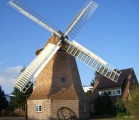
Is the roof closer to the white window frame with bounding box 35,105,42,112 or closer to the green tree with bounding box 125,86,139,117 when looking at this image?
the green tree with bounding box 125,86,139,117

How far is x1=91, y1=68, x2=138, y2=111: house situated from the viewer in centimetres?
4662

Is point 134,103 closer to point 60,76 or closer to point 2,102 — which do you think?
point 60,76

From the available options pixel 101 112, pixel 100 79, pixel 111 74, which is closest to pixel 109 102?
pixel 101 112

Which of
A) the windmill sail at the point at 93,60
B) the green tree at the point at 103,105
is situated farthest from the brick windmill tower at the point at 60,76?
the green tree at the point at 103,105

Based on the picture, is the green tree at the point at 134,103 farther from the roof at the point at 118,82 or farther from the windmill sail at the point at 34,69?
the roof at the point at 118,82

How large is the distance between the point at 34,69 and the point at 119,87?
18.1 metres

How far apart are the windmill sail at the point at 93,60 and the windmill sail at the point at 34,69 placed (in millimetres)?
2023

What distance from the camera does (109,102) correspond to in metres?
45.1

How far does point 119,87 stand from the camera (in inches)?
1841

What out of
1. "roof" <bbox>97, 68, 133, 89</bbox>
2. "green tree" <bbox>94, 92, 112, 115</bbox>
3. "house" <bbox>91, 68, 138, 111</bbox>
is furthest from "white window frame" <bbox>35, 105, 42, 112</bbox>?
"roof" <bbox>97, 68, 133, 89</bbox>

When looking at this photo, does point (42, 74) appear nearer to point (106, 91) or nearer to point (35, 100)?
point (35, 100)

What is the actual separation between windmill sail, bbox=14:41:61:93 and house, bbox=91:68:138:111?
16089mm

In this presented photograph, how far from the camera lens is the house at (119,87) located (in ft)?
153

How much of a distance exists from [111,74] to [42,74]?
7673mm
